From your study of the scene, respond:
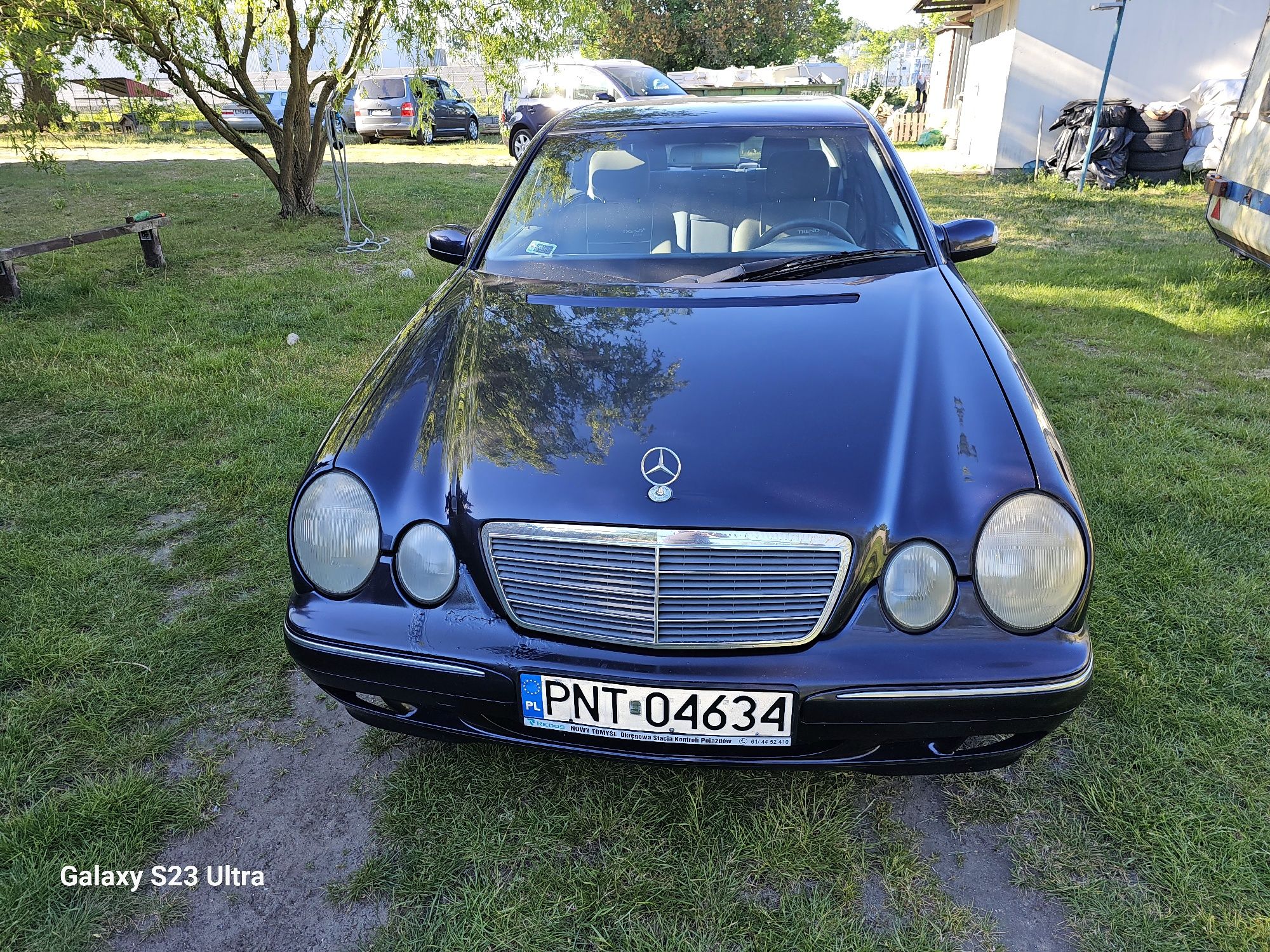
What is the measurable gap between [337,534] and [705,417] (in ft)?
2.64

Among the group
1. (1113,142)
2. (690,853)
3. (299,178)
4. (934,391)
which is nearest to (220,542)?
(690,853)

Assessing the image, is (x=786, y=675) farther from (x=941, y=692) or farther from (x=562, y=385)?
(x=562, y=385)

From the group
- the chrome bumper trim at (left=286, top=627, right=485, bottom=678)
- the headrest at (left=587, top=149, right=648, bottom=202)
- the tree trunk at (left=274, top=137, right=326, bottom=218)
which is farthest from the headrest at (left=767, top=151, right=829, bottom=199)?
the tree trunk at (left=274, top=137, right=326, bottom=218)

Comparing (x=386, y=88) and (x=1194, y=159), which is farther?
(x=386, y=88)

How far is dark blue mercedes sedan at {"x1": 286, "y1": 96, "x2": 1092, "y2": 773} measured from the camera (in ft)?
4.97

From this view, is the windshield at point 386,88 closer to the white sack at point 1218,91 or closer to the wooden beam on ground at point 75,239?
the wooden beam on ground at point 75,239

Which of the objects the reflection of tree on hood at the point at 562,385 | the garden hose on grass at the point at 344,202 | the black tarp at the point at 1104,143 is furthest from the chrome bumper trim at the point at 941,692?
the black tarp at the point at 1104,143

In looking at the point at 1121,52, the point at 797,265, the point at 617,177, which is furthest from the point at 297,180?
the point at 1121,52

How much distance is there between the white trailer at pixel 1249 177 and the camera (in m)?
5.02

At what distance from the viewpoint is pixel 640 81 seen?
13.8 meters

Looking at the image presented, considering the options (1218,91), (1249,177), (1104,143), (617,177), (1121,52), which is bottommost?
(1104,143)

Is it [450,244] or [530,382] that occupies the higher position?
[450,244]

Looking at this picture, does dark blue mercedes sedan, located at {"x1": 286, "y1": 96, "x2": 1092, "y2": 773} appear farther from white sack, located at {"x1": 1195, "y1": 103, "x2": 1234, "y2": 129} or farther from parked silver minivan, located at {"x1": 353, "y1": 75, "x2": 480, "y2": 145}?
parked silver minivan, located at {"x1": 353, "y1": 75, "x2": 480, "y2": 145}

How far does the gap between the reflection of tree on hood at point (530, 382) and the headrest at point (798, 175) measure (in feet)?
2.91
